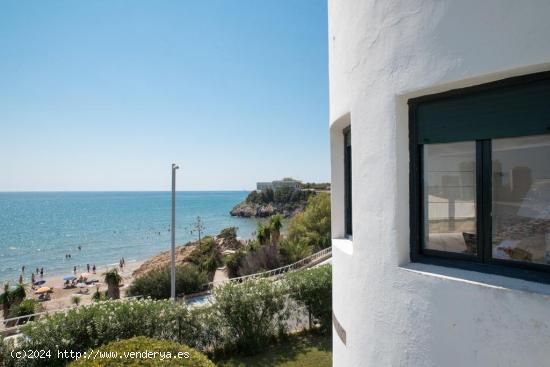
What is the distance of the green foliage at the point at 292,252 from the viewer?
78.7 ft

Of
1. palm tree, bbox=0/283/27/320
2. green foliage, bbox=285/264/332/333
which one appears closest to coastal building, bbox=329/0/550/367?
green foliage, bbox=285/264/332/333

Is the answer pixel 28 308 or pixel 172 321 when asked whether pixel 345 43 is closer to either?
pixel 172 321

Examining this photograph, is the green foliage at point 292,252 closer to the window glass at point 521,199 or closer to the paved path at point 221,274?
the paved path at point 221,274

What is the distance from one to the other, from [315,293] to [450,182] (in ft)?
34.9

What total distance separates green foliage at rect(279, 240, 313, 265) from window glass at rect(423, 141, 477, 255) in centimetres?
2171

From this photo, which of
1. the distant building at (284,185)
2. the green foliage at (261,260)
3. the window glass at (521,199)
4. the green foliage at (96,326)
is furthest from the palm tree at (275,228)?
the distant building at (284,185)

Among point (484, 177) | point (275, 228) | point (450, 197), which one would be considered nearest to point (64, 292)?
point (275, 228)

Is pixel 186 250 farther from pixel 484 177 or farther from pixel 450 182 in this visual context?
pixel 484 177

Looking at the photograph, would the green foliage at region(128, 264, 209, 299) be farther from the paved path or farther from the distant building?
the distant building

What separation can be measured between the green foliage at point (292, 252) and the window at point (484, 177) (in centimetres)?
2175

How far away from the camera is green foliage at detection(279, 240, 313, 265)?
24.0 meters

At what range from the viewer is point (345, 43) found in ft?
11.2

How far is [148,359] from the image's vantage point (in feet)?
14.3

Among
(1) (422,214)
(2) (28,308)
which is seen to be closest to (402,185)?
(1) (422,214)
